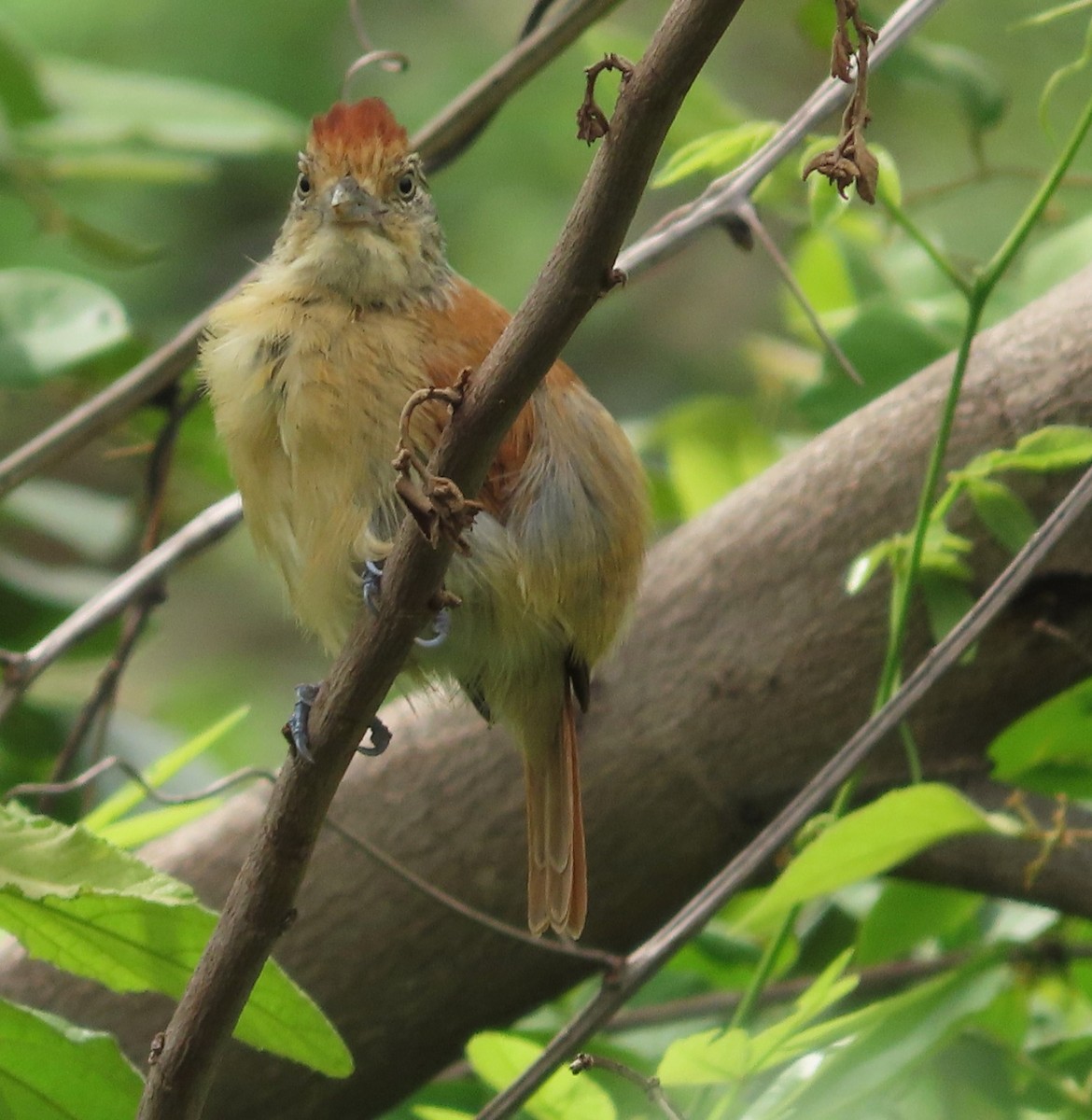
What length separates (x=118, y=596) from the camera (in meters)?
2.54

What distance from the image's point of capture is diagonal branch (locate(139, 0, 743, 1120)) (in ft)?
4.28

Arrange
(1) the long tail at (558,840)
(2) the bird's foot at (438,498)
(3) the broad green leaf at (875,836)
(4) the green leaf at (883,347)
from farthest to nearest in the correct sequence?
(4) the green leaf at (883,347) < (1) the long tail at (558,840) < (3) the broad green leaf at (875,836) < (2) the bird's foot at (438,498)

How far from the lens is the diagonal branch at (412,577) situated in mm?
1304

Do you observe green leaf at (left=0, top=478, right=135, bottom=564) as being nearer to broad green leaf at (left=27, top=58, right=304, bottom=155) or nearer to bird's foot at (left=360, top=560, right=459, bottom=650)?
broad green leaf at (left=27, top=58, right=304, bottom=155)

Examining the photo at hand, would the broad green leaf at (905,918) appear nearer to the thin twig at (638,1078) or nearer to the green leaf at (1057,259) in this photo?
the thin twig at (638,1078)

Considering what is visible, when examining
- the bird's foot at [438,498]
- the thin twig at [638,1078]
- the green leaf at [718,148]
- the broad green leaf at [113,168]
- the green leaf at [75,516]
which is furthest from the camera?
the green leaf at [75,516]

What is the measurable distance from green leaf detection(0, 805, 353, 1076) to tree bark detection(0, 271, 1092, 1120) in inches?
35.0

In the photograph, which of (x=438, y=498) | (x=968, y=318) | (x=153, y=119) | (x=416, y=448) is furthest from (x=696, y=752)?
(x=153, y=119)

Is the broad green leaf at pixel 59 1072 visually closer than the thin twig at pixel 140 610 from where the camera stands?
Yes

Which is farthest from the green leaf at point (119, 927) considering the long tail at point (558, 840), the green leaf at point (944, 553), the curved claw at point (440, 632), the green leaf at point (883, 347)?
the green leaf at point (883, 347)

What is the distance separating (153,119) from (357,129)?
0.77m

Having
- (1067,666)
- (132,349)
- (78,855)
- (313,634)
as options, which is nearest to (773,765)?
(1067,666)

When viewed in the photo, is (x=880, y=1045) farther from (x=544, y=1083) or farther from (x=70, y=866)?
(x=70, y=866)

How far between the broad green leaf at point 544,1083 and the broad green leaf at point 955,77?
68.5 inches
